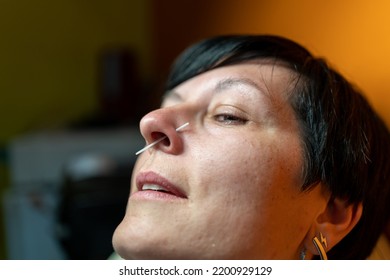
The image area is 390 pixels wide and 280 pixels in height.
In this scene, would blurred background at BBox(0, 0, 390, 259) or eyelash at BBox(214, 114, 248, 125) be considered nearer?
eyelash at BBox(214, 114, 248, 125)

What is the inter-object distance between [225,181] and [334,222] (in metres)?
0.18

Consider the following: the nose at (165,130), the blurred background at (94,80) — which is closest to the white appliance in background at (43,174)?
the blurred background at (94,80)

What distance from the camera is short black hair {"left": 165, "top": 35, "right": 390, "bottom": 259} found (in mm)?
661

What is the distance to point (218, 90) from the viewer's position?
0.68 m

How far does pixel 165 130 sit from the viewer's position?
0.64 m

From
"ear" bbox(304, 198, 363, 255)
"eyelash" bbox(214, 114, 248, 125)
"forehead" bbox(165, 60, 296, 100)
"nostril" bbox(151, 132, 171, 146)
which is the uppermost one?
"forehead" bbox(165, 60, 296, 100)

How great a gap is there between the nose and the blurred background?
0.86ft

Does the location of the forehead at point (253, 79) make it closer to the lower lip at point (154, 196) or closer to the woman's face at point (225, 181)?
the woman's face at point (225, 181)

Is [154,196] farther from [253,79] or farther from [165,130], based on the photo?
[253,79]

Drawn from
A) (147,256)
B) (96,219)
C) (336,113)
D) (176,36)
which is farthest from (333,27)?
(176,36)

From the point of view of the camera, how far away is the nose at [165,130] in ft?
2.08

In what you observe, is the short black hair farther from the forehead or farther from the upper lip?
the upper lip

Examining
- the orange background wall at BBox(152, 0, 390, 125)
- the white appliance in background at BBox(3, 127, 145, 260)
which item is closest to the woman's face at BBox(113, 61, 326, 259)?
the orange background wall at BBox(152, 0, 390, 125)
